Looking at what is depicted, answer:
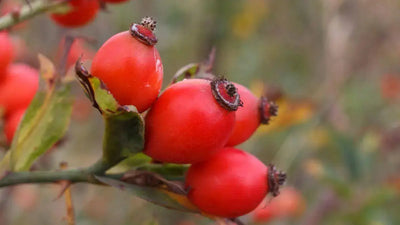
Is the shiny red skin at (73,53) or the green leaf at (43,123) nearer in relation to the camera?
the green leaf at (43,123)

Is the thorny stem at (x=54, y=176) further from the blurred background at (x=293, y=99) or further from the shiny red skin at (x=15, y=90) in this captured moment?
the blurred background at (x=293, y=99)

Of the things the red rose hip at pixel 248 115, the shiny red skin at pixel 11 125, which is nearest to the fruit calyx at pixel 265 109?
the red rose hip at pixel 248 115

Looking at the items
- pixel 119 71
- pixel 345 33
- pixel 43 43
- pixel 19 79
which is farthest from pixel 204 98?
pixel 43 43

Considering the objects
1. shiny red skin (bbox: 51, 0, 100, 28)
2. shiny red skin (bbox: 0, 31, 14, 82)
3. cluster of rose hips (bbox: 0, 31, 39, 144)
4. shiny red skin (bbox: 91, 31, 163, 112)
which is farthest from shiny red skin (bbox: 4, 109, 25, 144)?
shiny red skin (bbox: 91, 31, 163, 112)

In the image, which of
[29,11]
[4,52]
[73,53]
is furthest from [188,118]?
[73,53]

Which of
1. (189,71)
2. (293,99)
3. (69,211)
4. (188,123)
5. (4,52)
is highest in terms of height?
(293,99)

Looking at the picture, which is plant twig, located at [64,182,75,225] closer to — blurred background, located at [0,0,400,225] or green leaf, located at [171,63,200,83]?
green leaf, located at [171,63,200,83]

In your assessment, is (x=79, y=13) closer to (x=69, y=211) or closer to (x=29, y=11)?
(x=29, y=11)
